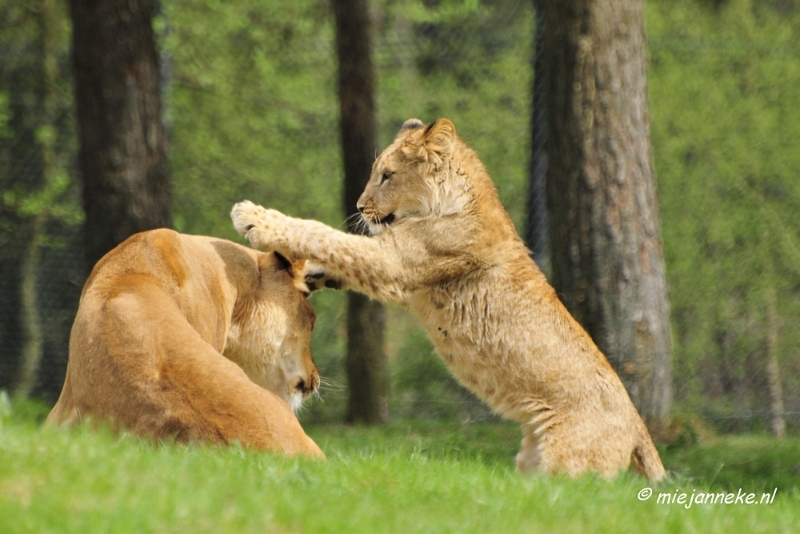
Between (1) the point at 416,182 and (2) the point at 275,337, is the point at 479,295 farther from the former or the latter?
(2) the point at 275,337

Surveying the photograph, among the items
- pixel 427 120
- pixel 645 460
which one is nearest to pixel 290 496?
pixel 645 460

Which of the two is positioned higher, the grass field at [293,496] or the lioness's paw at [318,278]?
the lioness's paw at [318,278]

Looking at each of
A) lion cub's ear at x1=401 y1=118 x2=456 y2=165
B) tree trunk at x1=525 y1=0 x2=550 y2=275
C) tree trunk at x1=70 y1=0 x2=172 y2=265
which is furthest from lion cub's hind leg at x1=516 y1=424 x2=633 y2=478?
tree trunk at x1=70 y1=0 x2=172 y2=265

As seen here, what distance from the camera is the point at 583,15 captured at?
23.4 ft

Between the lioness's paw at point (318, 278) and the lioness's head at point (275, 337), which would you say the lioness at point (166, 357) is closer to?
the lioness's head at point (275, 337)

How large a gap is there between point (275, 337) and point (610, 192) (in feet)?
10.1

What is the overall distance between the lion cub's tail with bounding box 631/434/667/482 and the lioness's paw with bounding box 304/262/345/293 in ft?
5.96

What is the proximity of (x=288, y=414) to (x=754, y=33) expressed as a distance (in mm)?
7510

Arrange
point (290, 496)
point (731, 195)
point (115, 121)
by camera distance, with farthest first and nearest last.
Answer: point (731, 195), point (115, 121), point (290, 496)

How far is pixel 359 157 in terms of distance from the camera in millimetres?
9297

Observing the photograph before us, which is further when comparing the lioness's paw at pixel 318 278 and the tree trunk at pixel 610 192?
the tree trunk at pixel 610 192

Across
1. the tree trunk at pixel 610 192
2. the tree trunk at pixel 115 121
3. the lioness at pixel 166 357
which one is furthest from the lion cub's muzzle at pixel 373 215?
the tree trunk at pixel 115 121

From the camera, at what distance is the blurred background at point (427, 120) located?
9469mm

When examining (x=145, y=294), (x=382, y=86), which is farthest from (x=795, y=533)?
(x=382, y=86)
